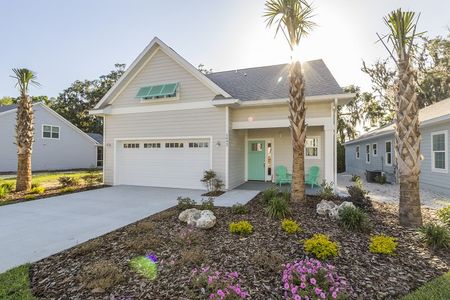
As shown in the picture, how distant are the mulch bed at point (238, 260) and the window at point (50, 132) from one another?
2152cm

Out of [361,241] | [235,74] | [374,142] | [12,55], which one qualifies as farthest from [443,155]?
[12,55]

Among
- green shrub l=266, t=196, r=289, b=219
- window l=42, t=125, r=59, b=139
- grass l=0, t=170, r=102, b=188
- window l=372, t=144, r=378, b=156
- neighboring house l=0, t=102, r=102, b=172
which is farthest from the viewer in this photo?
window l=42, t=125, r=59, b=139

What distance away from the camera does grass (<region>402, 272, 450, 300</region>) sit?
2930 mm

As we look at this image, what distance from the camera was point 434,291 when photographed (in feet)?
10.0

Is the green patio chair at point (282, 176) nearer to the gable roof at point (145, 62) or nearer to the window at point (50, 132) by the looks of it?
the gable roof at point (145, 62)

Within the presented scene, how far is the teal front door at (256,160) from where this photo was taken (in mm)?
12789

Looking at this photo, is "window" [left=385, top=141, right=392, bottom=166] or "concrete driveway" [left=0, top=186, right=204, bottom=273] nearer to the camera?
"concrete driveway" [left=0, top=186, right=204, bottom=273]

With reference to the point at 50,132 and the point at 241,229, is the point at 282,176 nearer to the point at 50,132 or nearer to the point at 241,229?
the point at 241,229

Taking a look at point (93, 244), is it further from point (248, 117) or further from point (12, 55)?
point (12, 55)

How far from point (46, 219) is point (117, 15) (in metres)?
7.92

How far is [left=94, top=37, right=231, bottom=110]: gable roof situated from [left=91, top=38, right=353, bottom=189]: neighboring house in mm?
43

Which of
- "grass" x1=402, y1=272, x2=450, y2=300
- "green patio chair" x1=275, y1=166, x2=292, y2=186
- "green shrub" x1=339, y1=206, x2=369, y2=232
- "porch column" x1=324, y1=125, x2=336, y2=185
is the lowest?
"grass" x1=402, y1=272, x2=450, y2=300

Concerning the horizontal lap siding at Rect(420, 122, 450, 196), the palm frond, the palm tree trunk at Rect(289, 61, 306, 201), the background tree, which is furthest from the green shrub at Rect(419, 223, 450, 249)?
the background tree

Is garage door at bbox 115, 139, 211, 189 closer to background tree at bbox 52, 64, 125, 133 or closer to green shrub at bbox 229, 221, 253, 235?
green shrub at bbox 229, 221, 253, 235
